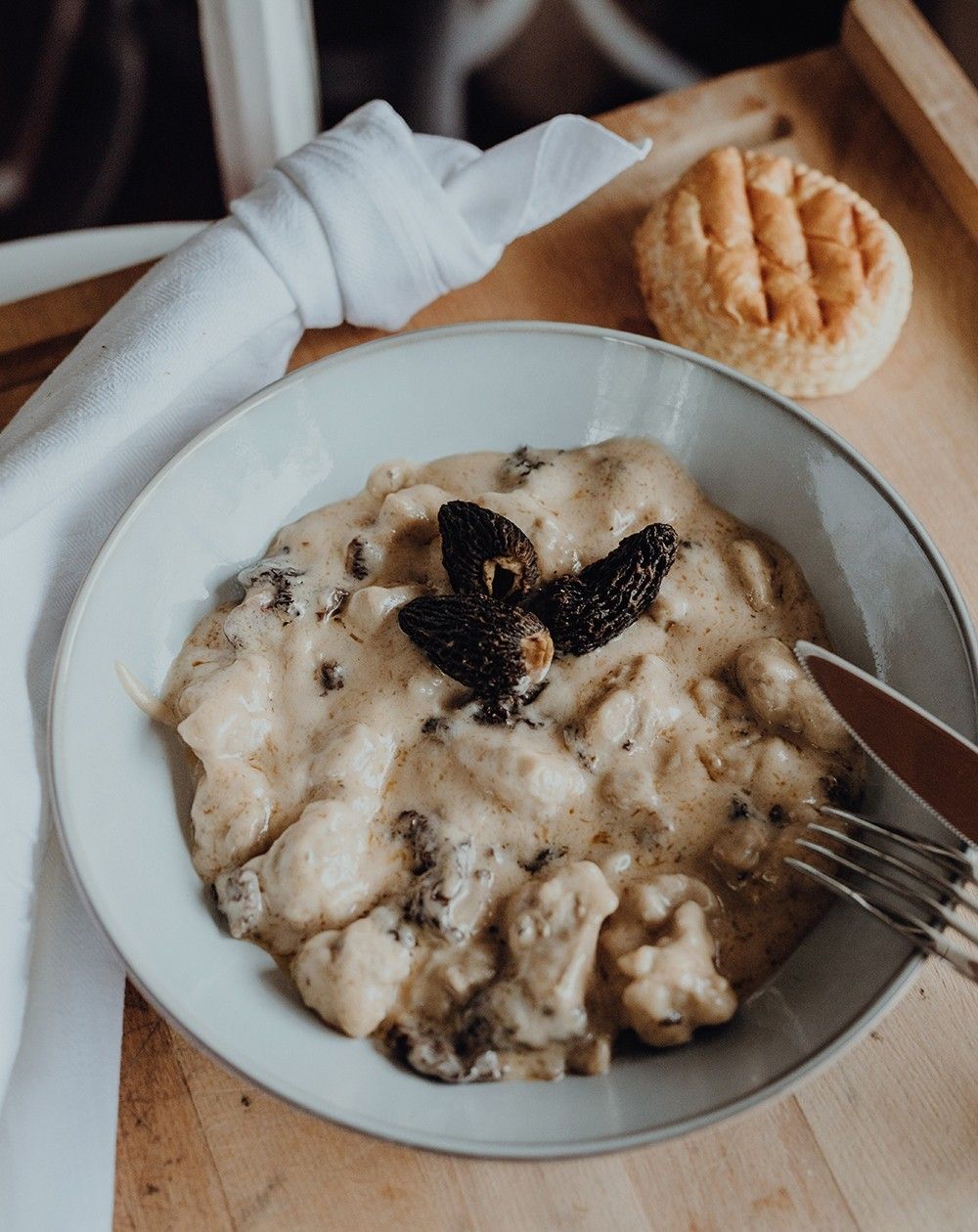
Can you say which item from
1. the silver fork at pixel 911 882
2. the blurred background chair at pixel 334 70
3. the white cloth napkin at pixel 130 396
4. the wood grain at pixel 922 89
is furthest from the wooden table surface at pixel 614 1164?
the blurred background chair at pixel 334 70

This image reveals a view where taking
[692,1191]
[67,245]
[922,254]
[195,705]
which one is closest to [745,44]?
[922,254]

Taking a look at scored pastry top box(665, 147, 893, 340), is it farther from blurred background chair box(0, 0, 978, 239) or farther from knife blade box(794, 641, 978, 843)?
blurred background chair box(0, 0, 978, 239)

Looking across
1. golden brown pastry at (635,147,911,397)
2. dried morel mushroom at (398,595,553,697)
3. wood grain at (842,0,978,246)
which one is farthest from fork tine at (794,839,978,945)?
wood grain at (842,0,978,246)

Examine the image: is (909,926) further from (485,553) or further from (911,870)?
(485,553)

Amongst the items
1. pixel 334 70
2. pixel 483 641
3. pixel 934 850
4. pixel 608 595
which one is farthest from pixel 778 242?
pixel 334 70

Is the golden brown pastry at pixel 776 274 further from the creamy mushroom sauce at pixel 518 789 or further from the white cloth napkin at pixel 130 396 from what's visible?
the creamy mushroom sauce at pixel 518 789

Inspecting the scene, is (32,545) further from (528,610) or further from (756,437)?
(756,437)
